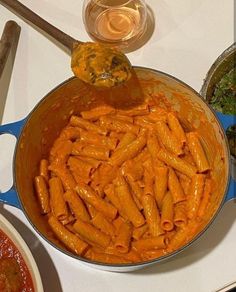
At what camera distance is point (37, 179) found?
1004 mm

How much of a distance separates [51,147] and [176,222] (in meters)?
0.29

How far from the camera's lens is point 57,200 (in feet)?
3.22

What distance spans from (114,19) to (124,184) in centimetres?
40

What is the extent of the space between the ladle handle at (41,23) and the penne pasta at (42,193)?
0.27 meters

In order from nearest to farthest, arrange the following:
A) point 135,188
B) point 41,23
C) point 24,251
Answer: point 24,251 < point 135,188 < point 41,23

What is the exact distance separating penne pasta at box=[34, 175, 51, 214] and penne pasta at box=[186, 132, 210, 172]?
0.91 feet

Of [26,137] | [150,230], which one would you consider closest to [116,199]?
[150,230]

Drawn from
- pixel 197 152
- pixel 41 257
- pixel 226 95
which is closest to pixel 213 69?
pixel 226 95

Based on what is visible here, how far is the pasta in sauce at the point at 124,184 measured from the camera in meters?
0.94

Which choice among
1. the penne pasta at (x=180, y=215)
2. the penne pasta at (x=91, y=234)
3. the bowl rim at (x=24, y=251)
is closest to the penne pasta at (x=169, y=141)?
the penne pasta at (x=180, y=215)

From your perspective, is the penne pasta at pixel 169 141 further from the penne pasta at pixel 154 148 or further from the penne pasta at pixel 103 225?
the penne pasta at pixel 103 225

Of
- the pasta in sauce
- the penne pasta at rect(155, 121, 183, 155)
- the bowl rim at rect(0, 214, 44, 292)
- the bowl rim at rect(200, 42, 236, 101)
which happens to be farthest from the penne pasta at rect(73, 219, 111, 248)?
the bowl rim at rect(200, 42, 236, 101)

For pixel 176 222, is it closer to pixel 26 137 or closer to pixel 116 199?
pixel 116 199

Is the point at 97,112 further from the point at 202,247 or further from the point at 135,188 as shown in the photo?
the point at 202,247
